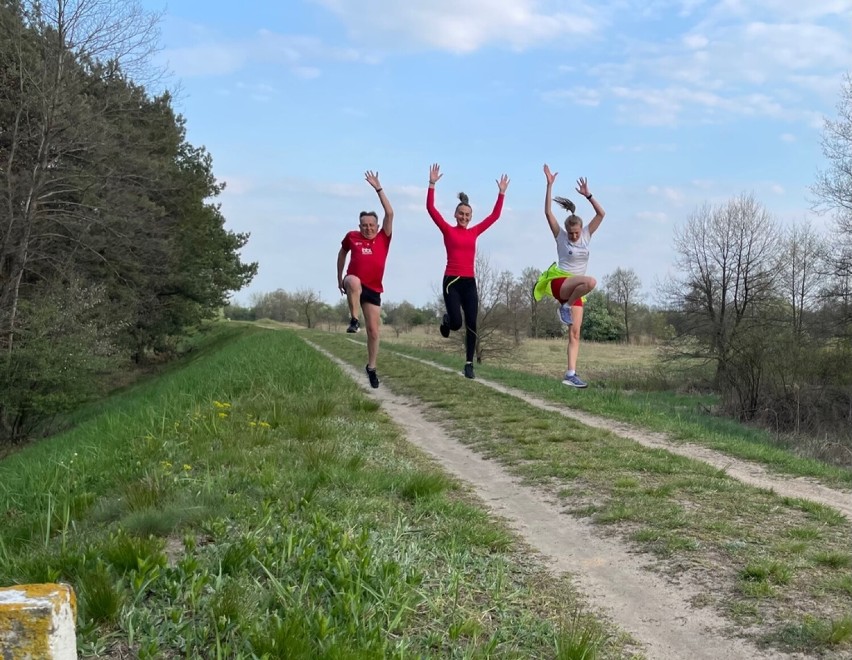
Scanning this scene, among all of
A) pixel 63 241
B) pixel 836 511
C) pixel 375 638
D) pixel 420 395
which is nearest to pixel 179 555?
pixel 375 638

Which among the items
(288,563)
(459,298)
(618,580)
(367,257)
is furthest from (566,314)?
(288,563)

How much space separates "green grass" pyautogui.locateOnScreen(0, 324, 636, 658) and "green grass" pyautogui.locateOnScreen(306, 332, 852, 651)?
2.61 ft

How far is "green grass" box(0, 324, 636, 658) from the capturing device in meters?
2.69

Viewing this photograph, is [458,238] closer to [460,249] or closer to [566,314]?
[460,249]

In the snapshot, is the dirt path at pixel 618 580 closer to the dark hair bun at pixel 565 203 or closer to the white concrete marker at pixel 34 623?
the white concrete marker at pixel 34 623

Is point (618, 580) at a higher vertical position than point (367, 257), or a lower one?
lower

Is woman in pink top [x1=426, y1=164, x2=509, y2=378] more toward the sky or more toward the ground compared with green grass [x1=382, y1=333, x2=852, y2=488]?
more toward the sky

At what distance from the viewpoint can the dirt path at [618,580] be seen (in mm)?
2896

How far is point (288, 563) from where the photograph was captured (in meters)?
3.25

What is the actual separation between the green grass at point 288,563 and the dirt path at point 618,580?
0.17 m

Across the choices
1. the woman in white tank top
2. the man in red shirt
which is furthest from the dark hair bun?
the man in red shirt

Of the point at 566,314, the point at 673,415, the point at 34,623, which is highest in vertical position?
the point at 566,314

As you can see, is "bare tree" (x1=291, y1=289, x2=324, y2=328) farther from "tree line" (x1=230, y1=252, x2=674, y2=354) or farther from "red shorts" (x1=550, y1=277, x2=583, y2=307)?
"red shorts" (x1=550, y1=277, x2=583, y2=307)

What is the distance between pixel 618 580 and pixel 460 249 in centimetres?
645
